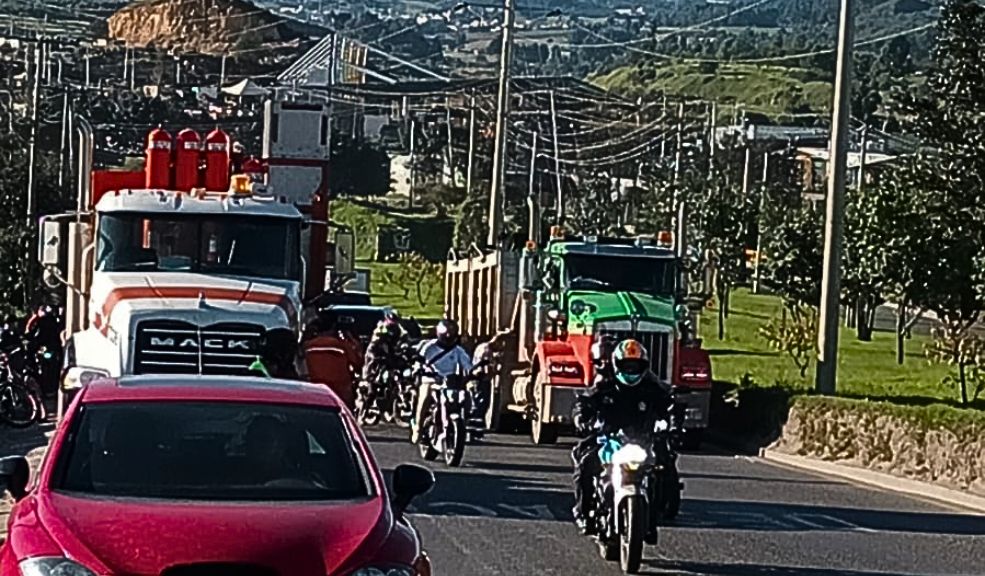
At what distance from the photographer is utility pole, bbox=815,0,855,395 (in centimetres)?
2983

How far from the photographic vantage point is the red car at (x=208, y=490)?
8.38 m

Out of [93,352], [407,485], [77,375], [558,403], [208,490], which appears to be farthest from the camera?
[558,403]

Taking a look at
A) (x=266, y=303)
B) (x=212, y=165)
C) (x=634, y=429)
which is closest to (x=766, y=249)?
(x=212, y=165)

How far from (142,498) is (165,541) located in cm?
66

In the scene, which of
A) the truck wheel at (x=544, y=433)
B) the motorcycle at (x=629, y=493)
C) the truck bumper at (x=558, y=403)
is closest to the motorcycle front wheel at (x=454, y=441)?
the truck bumper at (x=558, y=403)

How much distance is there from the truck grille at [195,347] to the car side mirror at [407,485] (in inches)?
337

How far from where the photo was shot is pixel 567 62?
7215 inches

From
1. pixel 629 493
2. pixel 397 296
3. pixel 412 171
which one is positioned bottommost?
pixel 397 296

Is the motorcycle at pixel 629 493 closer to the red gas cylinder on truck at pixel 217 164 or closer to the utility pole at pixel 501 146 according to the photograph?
the red gas cylinder on truck at pixel 217 164

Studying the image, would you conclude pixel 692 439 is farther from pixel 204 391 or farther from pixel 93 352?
pixel 204 391

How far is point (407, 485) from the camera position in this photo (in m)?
9.88

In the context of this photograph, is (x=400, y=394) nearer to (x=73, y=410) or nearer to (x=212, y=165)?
(x=212, y=165)

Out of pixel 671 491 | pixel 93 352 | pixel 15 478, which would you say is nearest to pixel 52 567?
pixel 15 478

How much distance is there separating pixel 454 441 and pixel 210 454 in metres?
13.3
